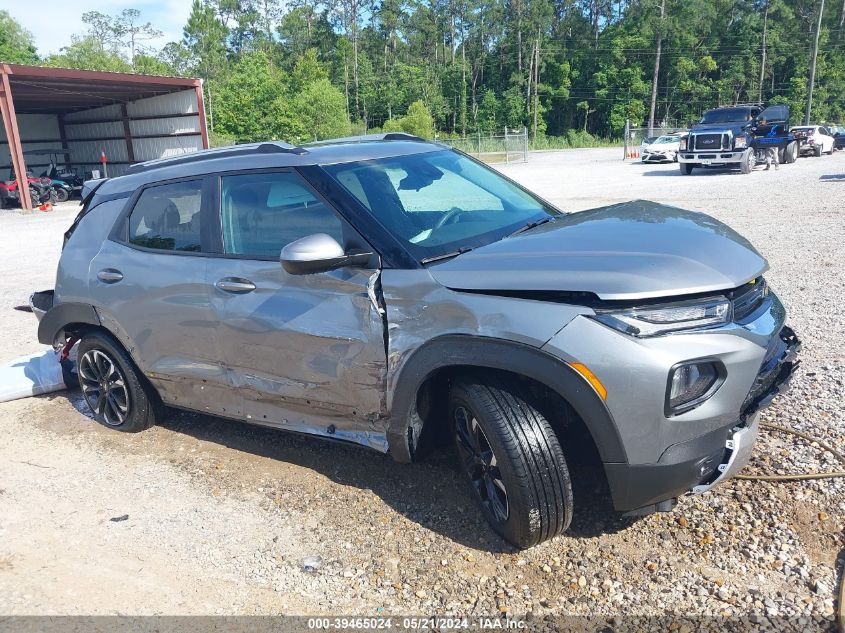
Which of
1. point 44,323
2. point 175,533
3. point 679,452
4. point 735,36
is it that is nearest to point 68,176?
point 44,323

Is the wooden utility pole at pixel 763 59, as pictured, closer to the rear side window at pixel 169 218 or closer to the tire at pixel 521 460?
the rear side window at pixel 169 218

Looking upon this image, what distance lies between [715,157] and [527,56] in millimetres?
66439

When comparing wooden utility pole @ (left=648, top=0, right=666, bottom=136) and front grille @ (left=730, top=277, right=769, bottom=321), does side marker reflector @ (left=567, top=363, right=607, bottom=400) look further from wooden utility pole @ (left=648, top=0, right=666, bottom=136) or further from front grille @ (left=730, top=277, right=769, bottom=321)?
wooden utility pole @ (left=648, top=0, right=666, bottom=136)

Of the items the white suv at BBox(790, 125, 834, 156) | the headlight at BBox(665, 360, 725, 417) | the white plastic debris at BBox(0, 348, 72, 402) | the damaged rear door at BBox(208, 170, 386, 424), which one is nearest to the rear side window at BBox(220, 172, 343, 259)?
the damaged rear door at BBox(208, 170, 386, 424)

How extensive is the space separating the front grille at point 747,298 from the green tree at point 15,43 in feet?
225

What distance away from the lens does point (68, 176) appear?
2814cm

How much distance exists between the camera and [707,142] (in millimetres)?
22672

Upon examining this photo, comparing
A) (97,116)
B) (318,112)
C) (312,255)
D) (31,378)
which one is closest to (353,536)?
(312,255)

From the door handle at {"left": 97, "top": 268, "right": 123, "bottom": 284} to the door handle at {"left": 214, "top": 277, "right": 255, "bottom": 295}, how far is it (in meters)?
0.99

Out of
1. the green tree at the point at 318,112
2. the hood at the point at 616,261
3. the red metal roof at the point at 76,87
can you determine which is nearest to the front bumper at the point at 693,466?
the hood at the point at 616,261

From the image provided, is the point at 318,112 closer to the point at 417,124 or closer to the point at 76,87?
the point at 417,124

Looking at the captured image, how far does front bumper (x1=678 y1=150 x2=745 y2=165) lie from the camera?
22.4 metres

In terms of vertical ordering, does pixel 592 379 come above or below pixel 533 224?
below

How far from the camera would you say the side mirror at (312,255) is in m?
3.15
